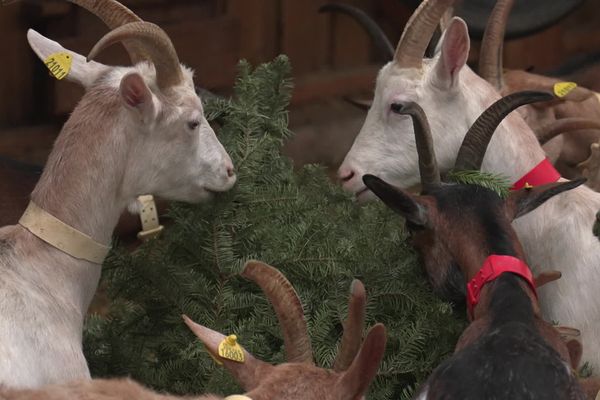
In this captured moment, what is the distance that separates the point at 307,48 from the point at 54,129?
2.35 m

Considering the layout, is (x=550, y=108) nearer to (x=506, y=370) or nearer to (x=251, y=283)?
(x=251, y=283)

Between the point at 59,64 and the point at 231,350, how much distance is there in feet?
4.59

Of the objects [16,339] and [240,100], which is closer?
[16,339]

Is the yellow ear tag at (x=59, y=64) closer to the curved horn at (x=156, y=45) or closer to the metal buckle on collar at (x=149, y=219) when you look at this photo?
the curved horn at (x=156, y=45)

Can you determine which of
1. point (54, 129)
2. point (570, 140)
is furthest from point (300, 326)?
point (54, 129)

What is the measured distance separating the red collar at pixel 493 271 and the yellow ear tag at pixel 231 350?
88cm

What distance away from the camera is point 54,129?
7898mm

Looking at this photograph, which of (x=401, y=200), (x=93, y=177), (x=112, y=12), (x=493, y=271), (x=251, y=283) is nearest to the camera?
(x=493, y=271)

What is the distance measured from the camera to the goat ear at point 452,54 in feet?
17.1

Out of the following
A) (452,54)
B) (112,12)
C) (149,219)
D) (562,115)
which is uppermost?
(112,12)

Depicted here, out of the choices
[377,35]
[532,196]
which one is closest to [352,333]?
[532,196]

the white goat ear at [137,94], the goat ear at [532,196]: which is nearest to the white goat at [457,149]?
the goat ear at [532,196]

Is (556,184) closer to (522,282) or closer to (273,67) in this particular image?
(522,282)

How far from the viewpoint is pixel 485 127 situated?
495cm
